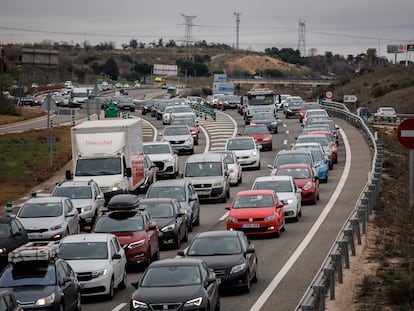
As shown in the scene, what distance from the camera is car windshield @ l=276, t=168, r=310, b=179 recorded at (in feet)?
126

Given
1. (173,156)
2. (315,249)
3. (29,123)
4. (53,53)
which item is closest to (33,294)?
(315,249)

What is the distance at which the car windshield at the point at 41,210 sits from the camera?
98.3ft

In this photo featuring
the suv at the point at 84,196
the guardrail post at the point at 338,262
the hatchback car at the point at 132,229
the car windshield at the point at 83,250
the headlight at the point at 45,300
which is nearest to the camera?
the headlight at the point at 45,300

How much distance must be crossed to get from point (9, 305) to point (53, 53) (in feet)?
162

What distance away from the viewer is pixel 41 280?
19.6 meters

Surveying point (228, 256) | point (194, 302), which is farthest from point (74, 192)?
point (194, 302)

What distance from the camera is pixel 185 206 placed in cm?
3284

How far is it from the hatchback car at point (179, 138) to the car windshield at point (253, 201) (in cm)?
2569

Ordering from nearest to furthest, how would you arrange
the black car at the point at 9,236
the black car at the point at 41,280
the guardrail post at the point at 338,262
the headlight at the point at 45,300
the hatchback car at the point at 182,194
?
the headlight at the point at 45,300 < the black car at the point at 41,280 < the guardrail post at the point at 338,262 < the black car at the point at 9,236 < the hatchback car at the point at 182,194

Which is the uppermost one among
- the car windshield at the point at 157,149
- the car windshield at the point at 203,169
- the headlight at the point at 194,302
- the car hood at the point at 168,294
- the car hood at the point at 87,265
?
the car hood at the point at 168,294

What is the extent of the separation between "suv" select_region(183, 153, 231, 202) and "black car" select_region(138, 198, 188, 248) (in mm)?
8323

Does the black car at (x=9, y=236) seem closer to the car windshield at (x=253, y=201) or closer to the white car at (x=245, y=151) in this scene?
the car windshield at (x=253, y=201)

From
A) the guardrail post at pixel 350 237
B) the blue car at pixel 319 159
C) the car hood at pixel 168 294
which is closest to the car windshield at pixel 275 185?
the guardrail post at pixel 350 237

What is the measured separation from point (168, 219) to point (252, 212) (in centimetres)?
255
